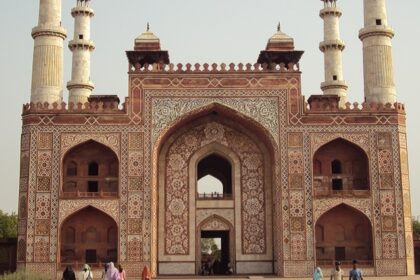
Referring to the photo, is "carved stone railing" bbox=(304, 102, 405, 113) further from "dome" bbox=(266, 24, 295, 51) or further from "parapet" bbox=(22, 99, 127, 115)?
"parapet" bbox=(22, 99, 127, 115)

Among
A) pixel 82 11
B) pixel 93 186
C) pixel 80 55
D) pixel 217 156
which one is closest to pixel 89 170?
pixel 93 186

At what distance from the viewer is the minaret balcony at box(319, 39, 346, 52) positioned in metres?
27.0

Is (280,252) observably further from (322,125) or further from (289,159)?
(322,125)

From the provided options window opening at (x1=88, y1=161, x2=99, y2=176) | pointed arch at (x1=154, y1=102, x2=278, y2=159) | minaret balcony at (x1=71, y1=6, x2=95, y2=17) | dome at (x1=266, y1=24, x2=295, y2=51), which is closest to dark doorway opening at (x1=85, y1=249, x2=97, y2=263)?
window opening at (x1=88, y1=161, x2=99, y2=176)

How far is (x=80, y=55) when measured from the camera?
2708 cm

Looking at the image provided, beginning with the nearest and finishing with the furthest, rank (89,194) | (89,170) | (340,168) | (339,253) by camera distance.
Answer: (89,194) < (339,253) < (89,170) < (340,168)

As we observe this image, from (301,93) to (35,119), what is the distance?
8.54 meters

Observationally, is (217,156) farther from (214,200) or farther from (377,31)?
(377,31)

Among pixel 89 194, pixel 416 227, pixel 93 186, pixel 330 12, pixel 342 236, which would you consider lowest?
pixel 342 236

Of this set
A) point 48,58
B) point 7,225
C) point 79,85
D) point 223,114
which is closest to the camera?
point 223,114

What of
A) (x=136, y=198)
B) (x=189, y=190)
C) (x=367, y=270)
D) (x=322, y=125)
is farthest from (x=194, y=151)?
(x=367, y=270)

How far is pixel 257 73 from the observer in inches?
865

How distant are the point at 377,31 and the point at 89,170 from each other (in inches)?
425

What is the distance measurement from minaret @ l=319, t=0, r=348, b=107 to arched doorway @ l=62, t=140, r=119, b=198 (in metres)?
10.0
